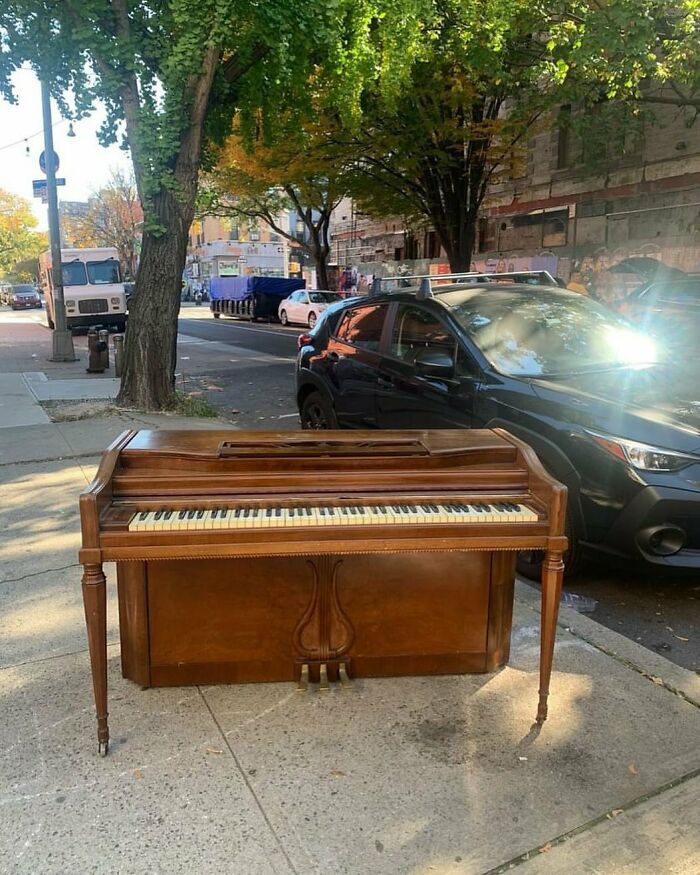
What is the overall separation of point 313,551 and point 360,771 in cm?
86

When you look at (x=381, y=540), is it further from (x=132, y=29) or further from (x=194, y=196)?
(x=132, y=29)

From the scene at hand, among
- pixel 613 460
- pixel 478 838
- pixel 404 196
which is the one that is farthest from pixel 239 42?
pixel 404 196

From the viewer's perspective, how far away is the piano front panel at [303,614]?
2.88 meters

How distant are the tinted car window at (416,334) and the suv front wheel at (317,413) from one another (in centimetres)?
118

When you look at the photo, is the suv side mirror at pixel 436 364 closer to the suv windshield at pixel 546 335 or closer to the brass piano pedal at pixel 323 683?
the suv windshield at pixel 546 335

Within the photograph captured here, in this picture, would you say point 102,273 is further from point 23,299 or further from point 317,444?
point 23,299

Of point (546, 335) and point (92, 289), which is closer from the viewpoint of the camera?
point (546, 335)

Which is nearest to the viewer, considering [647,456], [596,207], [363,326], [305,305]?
[647,456]

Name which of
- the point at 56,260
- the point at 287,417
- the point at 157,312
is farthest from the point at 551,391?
the point at 56,260

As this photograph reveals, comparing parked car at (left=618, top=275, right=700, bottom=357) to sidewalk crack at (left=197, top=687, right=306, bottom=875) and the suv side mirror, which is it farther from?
sidewalk crack at (left=197, top=687, right=306, bottom=875)

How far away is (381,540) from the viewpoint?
2471mm

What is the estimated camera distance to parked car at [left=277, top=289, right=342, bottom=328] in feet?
90.6

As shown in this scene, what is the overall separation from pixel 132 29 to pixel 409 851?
378 inches

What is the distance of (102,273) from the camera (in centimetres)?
2512
